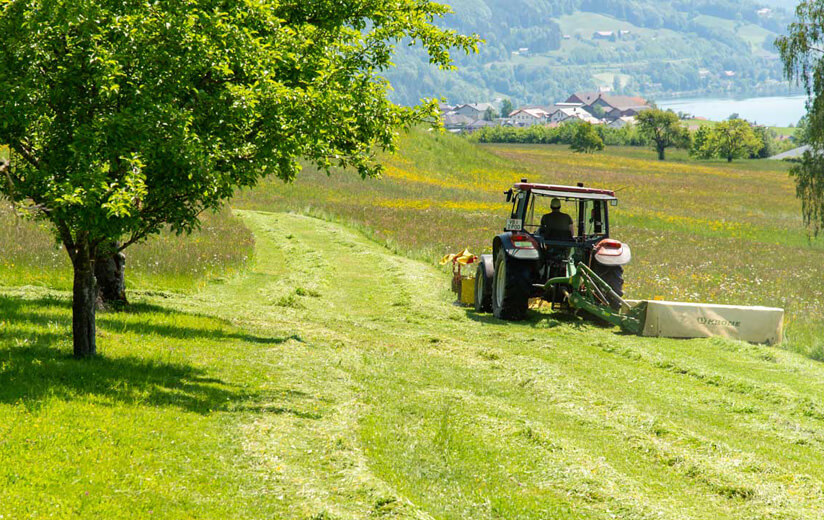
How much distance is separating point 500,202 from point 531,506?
4734 centimetres

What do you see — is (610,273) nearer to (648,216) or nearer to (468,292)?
(468,292)

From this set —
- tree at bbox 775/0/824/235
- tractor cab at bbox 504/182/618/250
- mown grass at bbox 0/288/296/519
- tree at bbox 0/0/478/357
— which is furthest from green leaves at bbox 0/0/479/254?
tree at bbox 775/0/824/235

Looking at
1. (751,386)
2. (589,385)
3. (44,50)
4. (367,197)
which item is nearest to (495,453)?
(589,385)

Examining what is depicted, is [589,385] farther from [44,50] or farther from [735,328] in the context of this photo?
[44,50]

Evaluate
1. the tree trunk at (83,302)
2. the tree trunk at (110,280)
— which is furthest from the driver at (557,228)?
→ the tree trunk at (83,302)

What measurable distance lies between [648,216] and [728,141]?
335 ft

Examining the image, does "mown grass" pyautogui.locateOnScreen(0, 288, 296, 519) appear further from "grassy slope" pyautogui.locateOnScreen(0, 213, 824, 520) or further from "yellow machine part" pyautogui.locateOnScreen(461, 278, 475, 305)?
"yellow machine part" pyautogui.locateOnScreen(461, 278, 475, 305)

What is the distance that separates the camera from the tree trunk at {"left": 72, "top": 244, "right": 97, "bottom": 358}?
31.6ft

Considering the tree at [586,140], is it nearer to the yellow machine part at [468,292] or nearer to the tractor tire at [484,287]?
the yellow machine part at [468,292]

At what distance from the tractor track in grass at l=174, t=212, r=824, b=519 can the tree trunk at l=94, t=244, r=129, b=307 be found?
7.16 ft

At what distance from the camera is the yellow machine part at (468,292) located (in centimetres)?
1861

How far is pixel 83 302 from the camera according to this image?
380 inches

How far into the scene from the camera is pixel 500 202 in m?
53.3

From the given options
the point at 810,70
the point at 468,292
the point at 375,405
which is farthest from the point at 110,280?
the point at 810,70
